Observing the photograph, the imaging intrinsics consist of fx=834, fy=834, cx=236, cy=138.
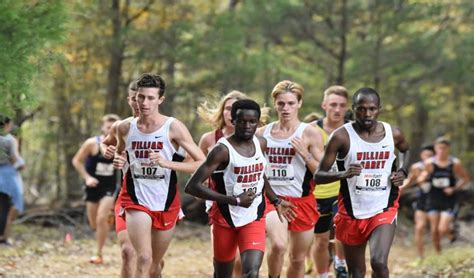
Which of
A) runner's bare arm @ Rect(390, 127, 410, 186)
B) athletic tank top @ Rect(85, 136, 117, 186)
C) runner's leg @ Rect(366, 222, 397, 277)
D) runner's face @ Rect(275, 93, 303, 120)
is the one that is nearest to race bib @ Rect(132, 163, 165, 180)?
runner's face @ Rect(275, 93, 303, 120)

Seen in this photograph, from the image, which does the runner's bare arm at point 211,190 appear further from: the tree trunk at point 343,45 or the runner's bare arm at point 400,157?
the tree trunk at point 343,45

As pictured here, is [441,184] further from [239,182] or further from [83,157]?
[239,182]

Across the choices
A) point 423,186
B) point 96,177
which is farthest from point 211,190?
point 423,186

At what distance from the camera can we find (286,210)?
7.93 metres

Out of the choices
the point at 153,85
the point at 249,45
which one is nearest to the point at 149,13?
the point at 249,45

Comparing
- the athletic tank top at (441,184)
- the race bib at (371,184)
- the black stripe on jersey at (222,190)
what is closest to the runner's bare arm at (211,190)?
the black stripe on jersey at (222,190)

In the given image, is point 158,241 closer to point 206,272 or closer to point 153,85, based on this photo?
point 153,85

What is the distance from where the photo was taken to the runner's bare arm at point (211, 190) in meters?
7.11

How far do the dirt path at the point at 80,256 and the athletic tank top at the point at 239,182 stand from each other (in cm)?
393

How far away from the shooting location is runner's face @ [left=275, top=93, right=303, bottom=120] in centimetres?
852

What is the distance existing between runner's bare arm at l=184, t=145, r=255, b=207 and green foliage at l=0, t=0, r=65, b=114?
2.60 metres

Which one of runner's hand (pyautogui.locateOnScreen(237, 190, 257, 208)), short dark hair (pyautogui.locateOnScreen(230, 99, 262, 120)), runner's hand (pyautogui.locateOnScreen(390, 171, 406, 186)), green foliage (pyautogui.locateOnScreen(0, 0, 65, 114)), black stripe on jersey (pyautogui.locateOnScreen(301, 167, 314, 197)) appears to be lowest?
runner's hand (pyautogui.locateOnScreen(237, 190, 257, 208))

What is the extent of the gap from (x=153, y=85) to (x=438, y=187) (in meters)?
8.74

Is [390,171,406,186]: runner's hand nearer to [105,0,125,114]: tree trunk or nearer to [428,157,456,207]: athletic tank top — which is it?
[428,157,456,207]: athletic tank top
